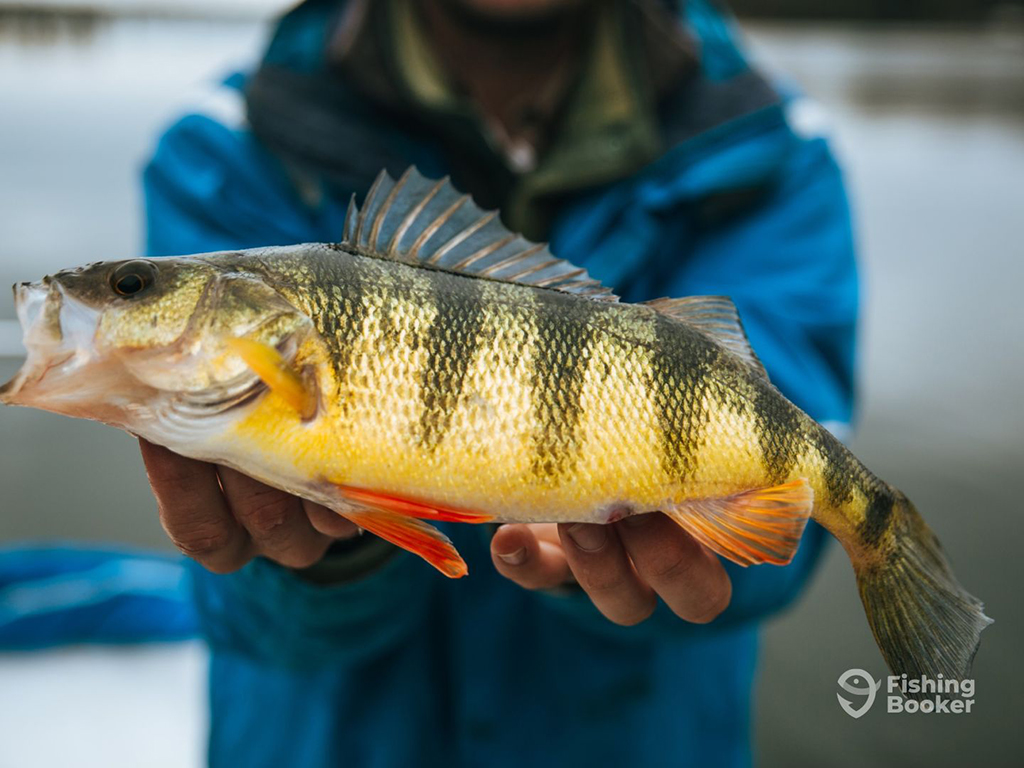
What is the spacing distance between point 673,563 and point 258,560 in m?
0.67

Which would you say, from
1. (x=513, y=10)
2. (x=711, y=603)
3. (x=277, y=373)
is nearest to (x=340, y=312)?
(x=277, y=373)

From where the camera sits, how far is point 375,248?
83cm

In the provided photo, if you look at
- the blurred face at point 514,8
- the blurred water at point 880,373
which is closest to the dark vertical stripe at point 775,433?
the blurred face at point 514,8

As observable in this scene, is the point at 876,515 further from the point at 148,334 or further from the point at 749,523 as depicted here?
the point at 148,334

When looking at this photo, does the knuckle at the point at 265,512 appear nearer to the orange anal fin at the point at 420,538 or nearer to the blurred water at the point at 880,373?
the orange anal fin at the point at 420,538

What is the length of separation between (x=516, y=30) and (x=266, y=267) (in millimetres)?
1110

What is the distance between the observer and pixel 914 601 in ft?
2.88

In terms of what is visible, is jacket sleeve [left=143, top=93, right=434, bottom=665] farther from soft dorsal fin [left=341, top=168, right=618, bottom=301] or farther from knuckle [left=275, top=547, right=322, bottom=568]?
soft dorsal fin [left=341, top=168, right=618, bottom=301]

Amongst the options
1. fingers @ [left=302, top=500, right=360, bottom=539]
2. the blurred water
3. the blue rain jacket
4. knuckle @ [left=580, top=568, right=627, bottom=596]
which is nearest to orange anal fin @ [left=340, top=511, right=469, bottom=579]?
fingers @ [left=302, top=500, right=360, bottom=539]

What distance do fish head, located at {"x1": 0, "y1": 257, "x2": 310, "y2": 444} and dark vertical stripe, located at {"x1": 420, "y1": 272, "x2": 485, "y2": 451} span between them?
0.39 ft

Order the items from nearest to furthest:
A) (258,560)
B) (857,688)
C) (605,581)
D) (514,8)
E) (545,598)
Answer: (605,581)
(258,560)
(545,598)
(514,8)
(857,688)

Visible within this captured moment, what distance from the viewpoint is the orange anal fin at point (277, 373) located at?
73 centimetres

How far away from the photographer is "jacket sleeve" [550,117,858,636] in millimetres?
1515

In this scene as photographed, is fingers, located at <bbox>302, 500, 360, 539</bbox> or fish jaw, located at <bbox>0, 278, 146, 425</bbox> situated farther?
fingers, located at <bbox>302, 500, 360, 539</bbox>
